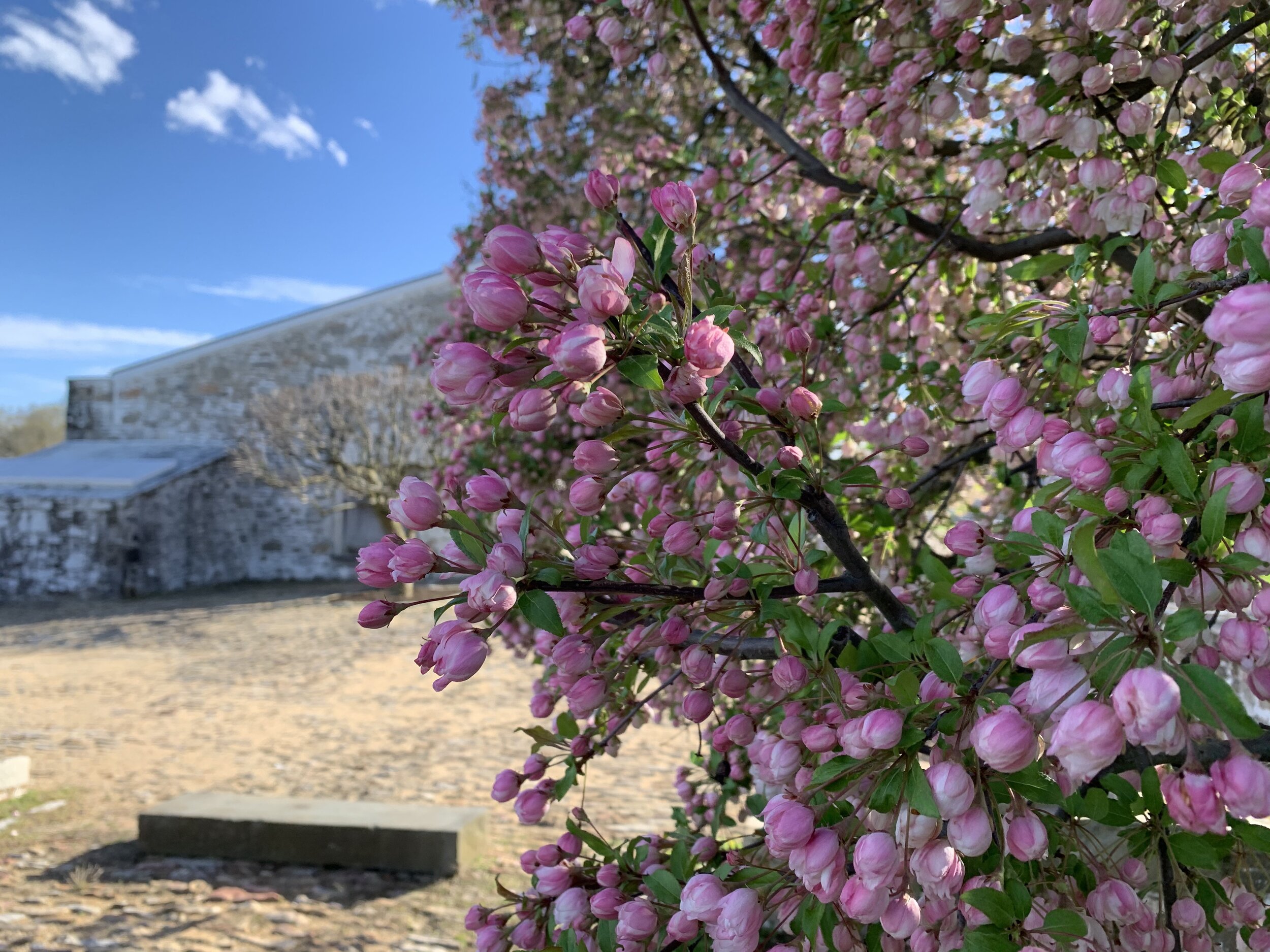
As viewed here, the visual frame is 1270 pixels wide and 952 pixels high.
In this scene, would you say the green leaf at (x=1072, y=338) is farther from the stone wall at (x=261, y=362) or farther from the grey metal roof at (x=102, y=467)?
the stone wall at (x=261, y=362)

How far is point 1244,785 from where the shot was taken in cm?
61

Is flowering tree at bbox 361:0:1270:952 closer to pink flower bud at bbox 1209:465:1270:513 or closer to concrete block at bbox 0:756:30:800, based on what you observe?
pink flower bud at bbox 1209:465:1270:513

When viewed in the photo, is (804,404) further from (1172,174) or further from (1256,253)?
(1172,174)

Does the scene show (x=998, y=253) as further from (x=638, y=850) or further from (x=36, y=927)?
(x=36, y=927)

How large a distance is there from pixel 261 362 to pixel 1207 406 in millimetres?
17367

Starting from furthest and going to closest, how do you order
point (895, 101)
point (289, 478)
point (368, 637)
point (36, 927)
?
point (289, 478) → point (368, 637) → point (36, 927) → point (895, 101)

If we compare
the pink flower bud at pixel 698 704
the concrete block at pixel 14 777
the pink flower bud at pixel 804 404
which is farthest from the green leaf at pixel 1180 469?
the concrete block at pixel 14 777

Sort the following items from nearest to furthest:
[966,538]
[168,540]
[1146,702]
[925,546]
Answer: [1146,702]
[966,538]
[925,546]
[168,540]

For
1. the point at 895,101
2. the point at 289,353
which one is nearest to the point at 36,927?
the point at 895,101

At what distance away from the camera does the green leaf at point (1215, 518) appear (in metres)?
0.73

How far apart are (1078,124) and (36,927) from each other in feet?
14.2

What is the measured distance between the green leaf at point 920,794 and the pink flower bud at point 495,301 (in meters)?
0.53

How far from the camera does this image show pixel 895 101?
1709 mm

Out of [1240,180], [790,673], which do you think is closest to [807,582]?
[790,673]
